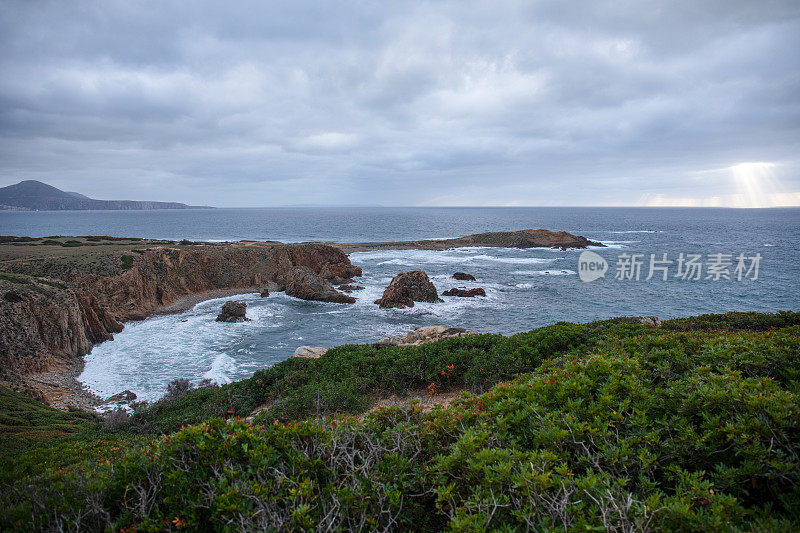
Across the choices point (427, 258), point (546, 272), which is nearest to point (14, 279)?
point (427, 258)

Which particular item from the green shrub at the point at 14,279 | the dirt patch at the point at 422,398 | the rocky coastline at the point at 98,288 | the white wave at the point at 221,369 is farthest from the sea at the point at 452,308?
the dirt patch at the point at 422,398

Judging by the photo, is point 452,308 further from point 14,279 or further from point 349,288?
point 14,279

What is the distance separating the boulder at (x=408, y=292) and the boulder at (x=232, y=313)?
11.8 m

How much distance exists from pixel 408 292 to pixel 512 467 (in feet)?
101

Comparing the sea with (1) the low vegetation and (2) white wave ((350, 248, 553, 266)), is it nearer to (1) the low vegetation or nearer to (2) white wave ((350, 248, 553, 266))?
(2) white wave ((350, 248, 553, 266))

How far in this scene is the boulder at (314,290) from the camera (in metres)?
36.0

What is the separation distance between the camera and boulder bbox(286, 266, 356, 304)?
36031 millimetres

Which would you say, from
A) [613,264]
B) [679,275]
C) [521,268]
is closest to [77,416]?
[521,268]

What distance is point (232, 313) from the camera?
97.7 ft

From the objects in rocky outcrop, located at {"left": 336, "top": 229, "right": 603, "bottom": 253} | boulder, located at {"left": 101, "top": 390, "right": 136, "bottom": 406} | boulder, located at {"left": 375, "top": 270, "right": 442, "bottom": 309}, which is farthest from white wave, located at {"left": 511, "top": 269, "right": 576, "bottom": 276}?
boulder, located at {"left": 101, "top": 390, "right": 136, "bottom": 406}

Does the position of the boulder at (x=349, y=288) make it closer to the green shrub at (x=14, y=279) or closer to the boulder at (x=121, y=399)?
the boulder at (x=121, y=399)

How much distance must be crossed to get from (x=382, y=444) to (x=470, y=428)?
1086 millimetres

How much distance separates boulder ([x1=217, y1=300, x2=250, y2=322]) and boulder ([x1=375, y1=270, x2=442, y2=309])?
11.8m

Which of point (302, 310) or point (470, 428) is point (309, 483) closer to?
point (470, 428)
